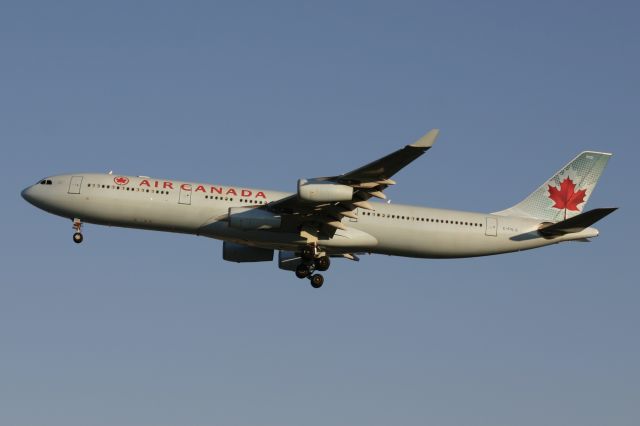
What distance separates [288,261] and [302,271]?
Result: 343cm

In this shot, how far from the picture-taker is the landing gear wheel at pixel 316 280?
179 feet

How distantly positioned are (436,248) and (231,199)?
10494 mm

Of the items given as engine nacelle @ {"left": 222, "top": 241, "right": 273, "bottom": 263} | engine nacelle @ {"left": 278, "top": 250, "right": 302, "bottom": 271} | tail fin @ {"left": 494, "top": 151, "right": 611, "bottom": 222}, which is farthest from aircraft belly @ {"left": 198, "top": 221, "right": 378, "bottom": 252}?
tail fin @ {"left": 494, "top": 151, "right": 611, "bottom": 222}

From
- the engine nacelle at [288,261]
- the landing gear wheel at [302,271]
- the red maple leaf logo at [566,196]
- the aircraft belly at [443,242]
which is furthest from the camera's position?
the red maple leaf logo at [566,196]

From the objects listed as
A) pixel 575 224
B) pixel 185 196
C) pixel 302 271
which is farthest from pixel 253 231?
pixel 575 224

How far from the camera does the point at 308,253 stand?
53.3 m

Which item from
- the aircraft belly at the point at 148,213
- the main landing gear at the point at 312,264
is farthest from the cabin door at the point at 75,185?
the main landing gear at the point at 312,264

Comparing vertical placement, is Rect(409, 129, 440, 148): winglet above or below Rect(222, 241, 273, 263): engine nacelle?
above

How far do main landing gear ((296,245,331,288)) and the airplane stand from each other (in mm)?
50

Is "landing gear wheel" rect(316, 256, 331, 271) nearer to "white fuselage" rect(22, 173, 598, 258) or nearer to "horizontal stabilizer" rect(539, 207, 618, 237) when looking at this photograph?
"white fuselage" rect(22, 173, 598, 258)

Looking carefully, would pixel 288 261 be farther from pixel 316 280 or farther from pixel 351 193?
pixel 351 193

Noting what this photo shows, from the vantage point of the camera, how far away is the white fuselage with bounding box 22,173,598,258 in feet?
169

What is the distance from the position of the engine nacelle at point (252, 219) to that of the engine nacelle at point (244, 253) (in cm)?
534

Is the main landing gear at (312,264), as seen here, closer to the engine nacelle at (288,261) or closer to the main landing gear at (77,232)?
the engine nacelle at (288,261)
